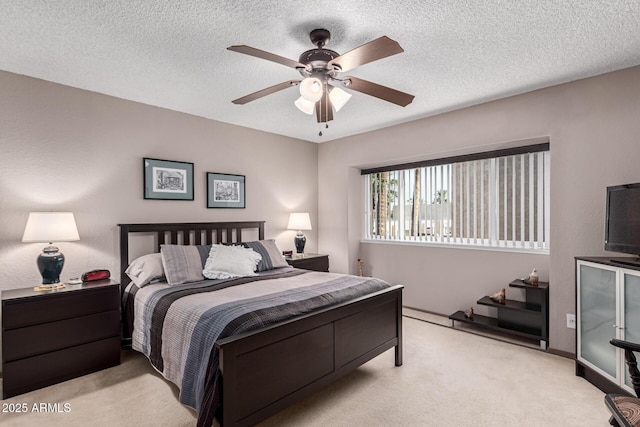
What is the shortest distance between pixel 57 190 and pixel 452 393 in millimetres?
3849

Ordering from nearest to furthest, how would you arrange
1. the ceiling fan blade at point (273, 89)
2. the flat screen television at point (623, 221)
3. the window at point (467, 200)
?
the ceiling fan blade at point (273, 89) → the flat screen television at point (623, 221) → the window at point (467, 200)

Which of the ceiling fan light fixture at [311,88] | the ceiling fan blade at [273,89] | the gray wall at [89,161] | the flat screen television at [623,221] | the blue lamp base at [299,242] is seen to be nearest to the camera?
the ceiling fan light fixture at [311,88]

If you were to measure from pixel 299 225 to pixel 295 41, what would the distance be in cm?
290

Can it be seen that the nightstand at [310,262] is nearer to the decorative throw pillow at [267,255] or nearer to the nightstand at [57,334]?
the decorative throw pillow at [267,255]

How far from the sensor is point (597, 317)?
2.63 meters

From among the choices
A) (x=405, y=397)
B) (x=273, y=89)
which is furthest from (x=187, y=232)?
(x=405, y=397)

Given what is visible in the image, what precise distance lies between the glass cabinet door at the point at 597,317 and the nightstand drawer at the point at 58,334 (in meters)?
4.02

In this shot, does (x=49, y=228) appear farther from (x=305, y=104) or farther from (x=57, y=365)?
(x=305, y=104)

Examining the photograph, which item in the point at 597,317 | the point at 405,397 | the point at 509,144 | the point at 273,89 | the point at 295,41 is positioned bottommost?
the point at 405,397

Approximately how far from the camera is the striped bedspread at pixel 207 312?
6.37 ft

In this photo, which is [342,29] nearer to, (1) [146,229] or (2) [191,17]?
(2) [191,17]

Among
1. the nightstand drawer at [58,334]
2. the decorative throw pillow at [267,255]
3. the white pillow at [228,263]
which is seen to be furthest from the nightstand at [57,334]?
the decorative throw pillow at [267,255]

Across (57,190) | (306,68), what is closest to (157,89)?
(57,190)

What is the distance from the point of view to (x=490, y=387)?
2592 millimetres
